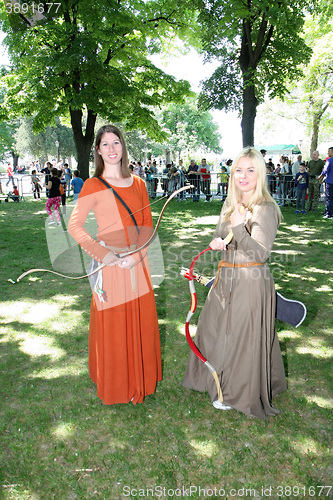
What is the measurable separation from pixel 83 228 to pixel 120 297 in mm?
650

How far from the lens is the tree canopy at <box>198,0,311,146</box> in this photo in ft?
44.2

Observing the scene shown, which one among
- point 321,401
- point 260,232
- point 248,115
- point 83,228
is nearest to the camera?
point 260,232

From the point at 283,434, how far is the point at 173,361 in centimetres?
148

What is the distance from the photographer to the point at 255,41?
16203mm

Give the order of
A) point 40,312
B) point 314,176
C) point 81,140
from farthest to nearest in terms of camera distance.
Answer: point 81,140, point 314,176, point 40,312

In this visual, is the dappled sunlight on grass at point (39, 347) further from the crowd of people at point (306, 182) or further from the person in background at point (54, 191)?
the crowd of people at point (306, 182)

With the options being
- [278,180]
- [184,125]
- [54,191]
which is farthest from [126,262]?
[184,125]

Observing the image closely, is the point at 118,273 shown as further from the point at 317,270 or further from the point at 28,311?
the point at 317,270

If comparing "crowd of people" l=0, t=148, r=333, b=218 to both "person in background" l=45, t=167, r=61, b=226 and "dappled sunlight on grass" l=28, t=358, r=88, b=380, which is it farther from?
"dappled sunlight on grass" l=28, t=358, r=88, b=380

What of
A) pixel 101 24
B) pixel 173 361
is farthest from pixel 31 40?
pixel 173 361

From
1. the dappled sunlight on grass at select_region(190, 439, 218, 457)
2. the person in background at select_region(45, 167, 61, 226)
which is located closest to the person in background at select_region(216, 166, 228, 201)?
the person in background at select_region(45, 167, 61, 226)

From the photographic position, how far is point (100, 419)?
3182 mm

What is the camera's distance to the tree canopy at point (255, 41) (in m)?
13.5

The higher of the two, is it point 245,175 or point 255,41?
point 255,41
